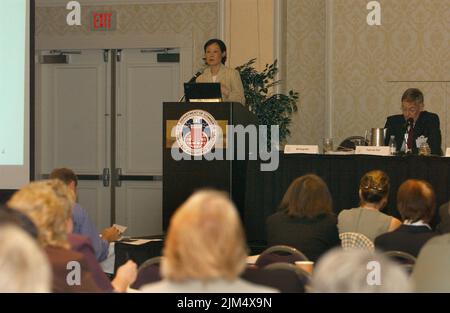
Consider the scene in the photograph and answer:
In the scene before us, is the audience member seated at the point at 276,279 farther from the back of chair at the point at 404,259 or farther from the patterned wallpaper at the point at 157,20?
the patterned wallpaper at the point at 157,20

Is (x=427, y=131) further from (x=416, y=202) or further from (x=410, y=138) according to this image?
(x=416, y=202)

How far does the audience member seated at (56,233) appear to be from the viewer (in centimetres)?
314

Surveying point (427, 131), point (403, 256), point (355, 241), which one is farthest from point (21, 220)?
point (427, 131)

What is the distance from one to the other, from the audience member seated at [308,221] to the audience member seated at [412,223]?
538 millimetres

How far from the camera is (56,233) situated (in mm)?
3217

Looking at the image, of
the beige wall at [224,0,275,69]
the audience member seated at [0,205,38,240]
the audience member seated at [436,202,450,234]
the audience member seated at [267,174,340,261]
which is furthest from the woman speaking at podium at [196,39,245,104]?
the audience member seated at [0,205,38,240]

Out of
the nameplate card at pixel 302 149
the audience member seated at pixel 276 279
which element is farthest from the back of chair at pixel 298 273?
the nameplate card at pixel 302 149

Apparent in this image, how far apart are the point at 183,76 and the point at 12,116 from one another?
12.8 ft

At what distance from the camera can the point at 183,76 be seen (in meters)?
10.1

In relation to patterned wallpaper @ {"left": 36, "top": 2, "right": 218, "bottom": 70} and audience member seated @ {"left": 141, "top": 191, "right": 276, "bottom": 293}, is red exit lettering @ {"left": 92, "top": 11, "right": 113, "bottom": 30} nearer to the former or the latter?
patterned wallpaper @ {"left": 36, "top": 2, "right": 218, "bottom": 70}

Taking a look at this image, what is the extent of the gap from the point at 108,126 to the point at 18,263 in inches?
334

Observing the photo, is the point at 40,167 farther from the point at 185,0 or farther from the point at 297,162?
the point at 297,162

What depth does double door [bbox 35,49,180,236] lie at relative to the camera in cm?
1029
